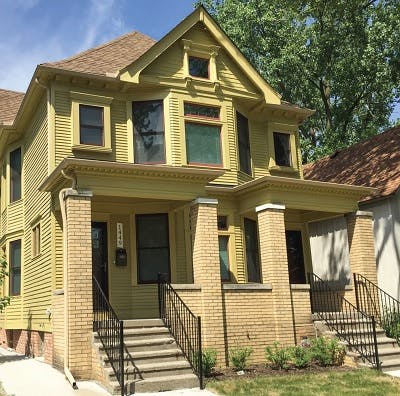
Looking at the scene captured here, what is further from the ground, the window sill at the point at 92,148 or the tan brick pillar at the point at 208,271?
the window sill at the point at 92,148

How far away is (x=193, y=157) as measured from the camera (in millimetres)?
15023

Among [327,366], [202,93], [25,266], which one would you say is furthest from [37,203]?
[327,366]

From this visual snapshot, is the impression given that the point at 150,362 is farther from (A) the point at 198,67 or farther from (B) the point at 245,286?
(A) the point at 198,67

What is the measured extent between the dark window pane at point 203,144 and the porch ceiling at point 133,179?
2599 mm

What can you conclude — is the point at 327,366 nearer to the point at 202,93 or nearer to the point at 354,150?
the point at 202,93

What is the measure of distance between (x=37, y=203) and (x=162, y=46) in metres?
5.63

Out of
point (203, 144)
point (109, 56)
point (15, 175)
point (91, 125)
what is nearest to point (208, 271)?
point (203, 144)

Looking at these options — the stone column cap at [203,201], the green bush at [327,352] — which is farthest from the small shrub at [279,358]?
the stone column cap at [203,201]

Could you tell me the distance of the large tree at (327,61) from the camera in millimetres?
27547

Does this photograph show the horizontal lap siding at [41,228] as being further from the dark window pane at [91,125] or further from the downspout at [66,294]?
the downspout at [66,294]

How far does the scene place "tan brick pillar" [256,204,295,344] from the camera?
41.7 feet

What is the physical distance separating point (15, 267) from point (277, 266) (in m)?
8.93

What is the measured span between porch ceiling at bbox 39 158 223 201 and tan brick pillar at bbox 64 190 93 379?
42cm

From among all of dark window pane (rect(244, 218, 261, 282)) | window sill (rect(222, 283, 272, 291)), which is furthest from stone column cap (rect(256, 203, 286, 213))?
dark window pane (rect(244, 218, 261, 282))
